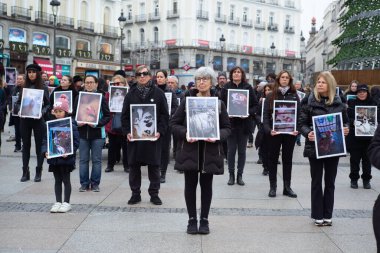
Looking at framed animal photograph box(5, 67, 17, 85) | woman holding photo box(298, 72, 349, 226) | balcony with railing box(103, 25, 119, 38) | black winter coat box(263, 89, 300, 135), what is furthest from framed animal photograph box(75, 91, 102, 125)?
balcony with railing box(103, 25, 119, 38)

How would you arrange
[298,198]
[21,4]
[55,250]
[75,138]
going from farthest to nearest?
[21,4]
[298,198]
[75,138]
[55,250]

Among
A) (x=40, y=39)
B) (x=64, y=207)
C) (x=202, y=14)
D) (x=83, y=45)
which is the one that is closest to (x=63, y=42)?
(x=83, y=45)

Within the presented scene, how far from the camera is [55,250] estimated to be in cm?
589

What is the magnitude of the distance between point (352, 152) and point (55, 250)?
6.49 metres

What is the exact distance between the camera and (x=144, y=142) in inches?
327

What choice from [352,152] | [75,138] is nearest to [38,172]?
[75,138]

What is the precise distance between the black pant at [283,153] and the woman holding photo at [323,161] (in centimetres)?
201

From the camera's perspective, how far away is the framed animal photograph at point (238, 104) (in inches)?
409

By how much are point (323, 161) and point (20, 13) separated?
41.7 meters

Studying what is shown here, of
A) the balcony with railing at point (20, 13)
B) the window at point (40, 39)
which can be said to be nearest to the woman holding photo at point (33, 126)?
the balcony with railing at point (20, 13)

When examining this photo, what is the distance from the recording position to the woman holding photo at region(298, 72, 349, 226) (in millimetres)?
7113

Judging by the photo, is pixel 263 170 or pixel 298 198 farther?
pixel 263 170

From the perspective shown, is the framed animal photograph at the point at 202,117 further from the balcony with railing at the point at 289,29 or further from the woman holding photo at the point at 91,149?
the balcony with railing at the point at 289,29

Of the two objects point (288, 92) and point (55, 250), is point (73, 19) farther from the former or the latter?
point (55, 250)
